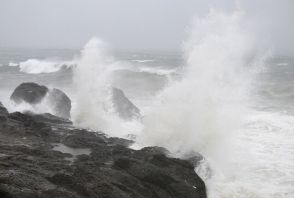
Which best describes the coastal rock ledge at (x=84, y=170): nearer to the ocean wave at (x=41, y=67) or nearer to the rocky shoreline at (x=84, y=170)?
the rocky shoreline at (x=84, y=170)

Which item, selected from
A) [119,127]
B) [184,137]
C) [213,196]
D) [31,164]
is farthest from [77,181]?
[119,127]

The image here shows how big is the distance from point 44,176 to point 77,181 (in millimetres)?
648

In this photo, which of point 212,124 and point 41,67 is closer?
point 212,124

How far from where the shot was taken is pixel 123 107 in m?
19.4

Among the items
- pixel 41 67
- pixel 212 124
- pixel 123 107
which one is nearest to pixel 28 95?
pixel 123 107

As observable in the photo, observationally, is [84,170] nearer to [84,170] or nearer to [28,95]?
[84,170]

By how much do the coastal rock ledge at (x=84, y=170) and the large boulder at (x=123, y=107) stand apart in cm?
775

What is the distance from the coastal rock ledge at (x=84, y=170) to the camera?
6934 millimetres

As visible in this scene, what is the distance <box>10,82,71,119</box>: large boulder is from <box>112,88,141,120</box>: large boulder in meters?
2.35

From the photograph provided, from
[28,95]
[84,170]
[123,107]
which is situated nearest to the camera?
[84,170]

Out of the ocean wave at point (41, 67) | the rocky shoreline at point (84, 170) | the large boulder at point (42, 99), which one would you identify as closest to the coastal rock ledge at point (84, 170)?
the rocky shoreline at point (84, 170)

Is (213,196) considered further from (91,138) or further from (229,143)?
(229,143)

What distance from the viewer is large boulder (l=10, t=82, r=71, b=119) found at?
17.6 meters

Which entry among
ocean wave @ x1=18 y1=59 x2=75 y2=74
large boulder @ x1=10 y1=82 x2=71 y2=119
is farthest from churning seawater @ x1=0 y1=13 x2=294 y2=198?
ocean wave @ x1=18 y1=59 x2=75 y2=74
